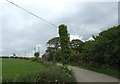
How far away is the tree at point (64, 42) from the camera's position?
2686 centimetres

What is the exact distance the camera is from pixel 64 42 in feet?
88.2

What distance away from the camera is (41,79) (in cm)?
1878

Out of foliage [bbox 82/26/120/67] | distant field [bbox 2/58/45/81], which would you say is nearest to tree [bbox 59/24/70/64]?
distant field [bbox 2/58/45/81]

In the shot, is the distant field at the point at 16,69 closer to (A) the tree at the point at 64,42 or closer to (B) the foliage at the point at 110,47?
(A) the tree at the point at 64,42

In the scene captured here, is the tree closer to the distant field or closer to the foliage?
the distant field

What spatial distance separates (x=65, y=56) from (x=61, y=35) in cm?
195

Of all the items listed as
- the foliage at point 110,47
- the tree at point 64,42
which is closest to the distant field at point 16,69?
the tree at point 64,42

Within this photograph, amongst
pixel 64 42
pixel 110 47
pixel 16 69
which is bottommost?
pixel 16 69

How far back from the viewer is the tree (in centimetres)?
2686

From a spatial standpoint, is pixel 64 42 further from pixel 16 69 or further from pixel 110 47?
pixel 16 69

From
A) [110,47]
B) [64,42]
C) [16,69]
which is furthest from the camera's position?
[16,69]

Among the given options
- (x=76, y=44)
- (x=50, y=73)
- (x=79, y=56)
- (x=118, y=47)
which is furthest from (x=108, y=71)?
(x=76, y=44)

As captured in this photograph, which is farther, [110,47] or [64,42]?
[110,47]

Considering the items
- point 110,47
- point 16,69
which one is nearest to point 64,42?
point 110,47
